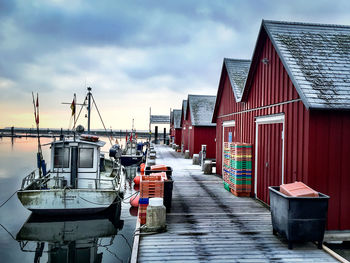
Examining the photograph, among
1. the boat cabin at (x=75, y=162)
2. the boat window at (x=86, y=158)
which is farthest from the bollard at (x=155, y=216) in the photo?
the boat window at (x=86, y=158)

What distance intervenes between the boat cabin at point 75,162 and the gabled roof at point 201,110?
15292 mm

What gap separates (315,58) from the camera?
8.98 meters

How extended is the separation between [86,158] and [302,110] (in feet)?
32.1

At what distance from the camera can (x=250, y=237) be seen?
7121 millimetres

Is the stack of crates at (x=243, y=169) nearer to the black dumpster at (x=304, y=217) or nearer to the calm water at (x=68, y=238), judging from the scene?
the calm water at (x=68, y=238)

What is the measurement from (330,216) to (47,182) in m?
13.0

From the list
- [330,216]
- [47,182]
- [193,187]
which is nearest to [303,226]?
[330,216]

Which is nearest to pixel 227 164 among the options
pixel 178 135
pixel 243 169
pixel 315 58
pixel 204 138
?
pixel 243 169

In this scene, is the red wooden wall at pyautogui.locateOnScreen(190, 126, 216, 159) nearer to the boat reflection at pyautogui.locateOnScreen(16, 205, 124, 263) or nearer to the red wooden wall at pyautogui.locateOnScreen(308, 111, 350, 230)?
the boat reflection at pyautogui.locateOnScreen(16, 205, 124, 263)

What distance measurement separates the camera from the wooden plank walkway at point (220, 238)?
6039 mm

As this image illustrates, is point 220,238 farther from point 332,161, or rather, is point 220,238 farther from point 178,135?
point 178,135

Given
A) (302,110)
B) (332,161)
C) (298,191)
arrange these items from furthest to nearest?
(302,110)
(332,161)
(298,191)

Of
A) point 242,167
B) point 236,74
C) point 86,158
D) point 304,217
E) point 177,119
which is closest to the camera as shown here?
point 304,217

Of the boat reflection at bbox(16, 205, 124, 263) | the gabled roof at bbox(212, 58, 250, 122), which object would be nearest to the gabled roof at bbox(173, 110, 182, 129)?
the gabled roof at bbox(212, 58, 250, 122)
